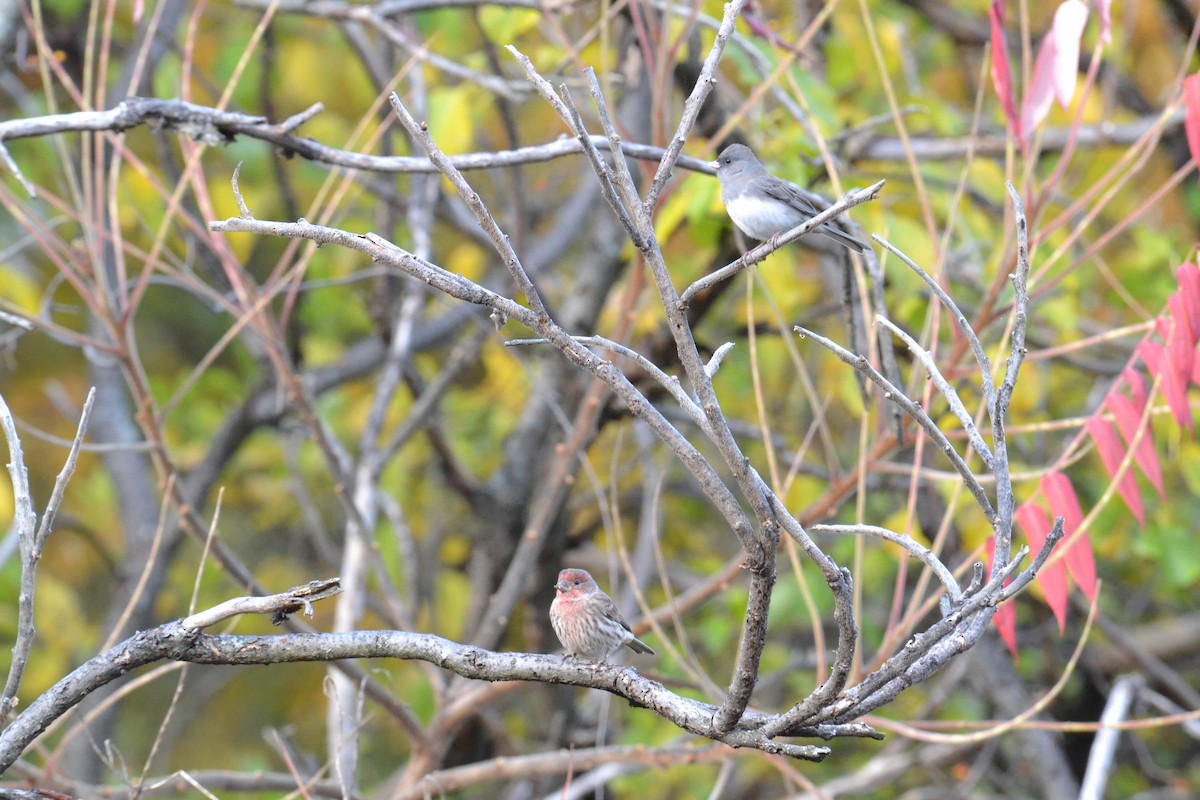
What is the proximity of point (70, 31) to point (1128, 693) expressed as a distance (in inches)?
245

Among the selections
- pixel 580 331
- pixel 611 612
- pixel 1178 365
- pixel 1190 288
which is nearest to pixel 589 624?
pixel 611 612

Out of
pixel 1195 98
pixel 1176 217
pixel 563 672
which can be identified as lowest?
pixel 563 672

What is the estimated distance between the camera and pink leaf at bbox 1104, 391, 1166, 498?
9.72ft

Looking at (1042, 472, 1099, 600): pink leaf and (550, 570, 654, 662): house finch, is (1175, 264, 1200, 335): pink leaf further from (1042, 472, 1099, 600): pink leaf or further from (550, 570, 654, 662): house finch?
(550, 570, 654, 662): house finch

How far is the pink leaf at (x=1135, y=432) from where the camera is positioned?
2963mm

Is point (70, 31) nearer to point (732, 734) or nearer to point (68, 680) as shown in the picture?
point (68, 680)

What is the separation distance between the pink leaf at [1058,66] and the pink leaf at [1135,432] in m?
0.77

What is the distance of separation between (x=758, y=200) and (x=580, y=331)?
1.94 metres

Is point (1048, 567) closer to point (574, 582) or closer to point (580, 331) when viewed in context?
point (574, 582)

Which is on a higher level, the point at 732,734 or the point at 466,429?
the point at 466,429

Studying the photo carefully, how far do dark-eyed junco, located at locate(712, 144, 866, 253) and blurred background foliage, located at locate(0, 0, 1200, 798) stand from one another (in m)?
0.27

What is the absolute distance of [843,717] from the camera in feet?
6.05

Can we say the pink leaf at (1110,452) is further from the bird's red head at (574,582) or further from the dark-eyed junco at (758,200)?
the bird's red head at (574,582)

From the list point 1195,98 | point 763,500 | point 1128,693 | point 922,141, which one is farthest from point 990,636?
point 763,500
